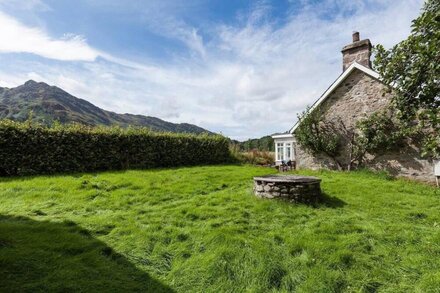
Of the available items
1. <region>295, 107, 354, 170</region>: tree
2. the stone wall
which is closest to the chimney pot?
the stone wall

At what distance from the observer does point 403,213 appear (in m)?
6.57

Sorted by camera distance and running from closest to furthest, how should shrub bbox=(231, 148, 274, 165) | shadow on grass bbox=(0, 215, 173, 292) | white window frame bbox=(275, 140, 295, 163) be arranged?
1. shadow on grass bbox=(0, 215, 173, 292)
2. shrub bbox=(231, 148, 274, 165)
3. white window frame bbox=(275, 140, 295, 163)

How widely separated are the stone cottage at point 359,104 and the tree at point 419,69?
8060 millimetres

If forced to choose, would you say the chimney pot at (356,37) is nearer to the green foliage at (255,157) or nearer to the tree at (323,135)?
the tree at (323,135)

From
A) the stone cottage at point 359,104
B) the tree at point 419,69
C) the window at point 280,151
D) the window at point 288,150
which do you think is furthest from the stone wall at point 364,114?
the tree at point 419,69

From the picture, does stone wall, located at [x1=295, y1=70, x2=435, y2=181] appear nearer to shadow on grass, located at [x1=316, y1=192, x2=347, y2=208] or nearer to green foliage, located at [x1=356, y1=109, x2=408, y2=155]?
green foliage, located at [x1=356, y1=109, x2=408, y2=155]

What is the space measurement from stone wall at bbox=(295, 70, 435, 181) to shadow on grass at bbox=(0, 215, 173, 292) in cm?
1213

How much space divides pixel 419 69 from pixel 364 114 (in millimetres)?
9719

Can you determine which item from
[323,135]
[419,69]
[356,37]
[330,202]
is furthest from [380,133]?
[419,69]

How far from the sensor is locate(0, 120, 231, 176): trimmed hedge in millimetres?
10219

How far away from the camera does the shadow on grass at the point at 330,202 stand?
23.4 ft

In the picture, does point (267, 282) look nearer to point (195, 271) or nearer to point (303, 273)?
point (303, 273)

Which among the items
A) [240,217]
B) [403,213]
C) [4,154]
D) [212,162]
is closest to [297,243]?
[240,217]

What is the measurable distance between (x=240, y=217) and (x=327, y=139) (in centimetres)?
1019
